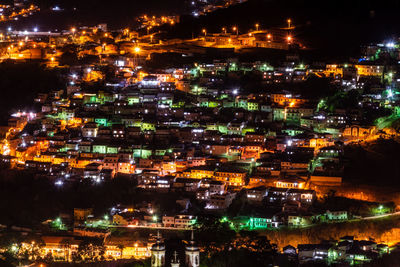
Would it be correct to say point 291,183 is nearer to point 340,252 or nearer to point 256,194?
point 256,194

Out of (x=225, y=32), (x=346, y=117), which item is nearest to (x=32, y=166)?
(x=346, y=117)

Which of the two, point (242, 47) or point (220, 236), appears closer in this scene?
point (220, 236)

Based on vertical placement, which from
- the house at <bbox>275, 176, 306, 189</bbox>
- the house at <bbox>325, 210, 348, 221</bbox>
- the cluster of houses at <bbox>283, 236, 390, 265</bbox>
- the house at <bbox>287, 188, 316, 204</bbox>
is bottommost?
the cluster of houses at <bbox>283, 236, 390, 265</bbox>

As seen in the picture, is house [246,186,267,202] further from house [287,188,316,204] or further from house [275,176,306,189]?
house [275,176,306,189]

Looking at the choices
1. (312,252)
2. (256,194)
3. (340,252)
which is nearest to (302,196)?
(256,194)

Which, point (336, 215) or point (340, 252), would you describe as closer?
point (340, 252)

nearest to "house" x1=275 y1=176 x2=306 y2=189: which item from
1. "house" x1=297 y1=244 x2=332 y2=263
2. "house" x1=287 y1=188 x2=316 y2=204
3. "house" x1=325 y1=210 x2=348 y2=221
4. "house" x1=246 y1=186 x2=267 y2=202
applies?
"house" x1=287 y1=188 x2=316 y2=204

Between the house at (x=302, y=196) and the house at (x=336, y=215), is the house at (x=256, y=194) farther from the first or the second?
the house at (x=336, y=215)

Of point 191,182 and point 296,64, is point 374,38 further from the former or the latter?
point 191,182

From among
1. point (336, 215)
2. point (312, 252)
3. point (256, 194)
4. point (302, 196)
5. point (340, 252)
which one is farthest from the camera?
A: point (256, 194)

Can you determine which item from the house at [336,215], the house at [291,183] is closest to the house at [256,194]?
the house at [291,183]

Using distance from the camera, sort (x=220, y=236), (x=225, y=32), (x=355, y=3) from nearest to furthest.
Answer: (x=220, y=236), (x=225, y=32), (x=355, y=3)
